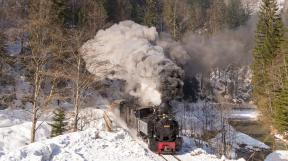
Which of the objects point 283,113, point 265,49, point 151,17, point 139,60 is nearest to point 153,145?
point 139,60

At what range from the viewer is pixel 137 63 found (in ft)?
96.5

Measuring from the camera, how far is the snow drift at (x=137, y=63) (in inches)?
985

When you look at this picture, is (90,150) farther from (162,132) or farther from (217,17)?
(217,17)

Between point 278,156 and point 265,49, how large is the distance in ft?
64.9

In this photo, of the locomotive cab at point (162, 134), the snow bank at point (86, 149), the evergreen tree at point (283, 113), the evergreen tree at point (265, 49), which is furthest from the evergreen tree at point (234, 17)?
the snow bank at point (86, 149)

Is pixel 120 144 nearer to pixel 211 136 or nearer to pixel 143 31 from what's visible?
pixel 143 31

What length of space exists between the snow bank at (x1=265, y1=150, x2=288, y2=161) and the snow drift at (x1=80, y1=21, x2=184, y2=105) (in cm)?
1392

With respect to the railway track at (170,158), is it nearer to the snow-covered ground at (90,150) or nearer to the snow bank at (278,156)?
the snow-covered ground at (90,150)

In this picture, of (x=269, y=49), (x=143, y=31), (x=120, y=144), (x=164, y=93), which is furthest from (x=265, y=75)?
(x=120, y=144)

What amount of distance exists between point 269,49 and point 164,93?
102ft

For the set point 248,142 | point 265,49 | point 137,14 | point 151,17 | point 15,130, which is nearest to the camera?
point 15,130

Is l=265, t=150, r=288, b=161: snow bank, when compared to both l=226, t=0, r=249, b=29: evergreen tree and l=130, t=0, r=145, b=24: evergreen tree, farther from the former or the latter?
l=226, t=0, r=249, b=29: evergreen tree

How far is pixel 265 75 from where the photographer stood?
153 feet

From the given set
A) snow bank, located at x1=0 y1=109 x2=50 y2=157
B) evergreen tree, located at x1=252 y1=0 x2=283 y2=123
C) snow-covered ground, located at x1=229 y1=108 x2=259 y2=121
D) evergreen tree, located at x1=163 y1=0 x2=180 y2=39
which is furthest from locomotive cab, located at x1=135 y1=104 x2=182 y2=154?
evergreen tree, located at x1=163 y1=0 x2=180 y2=39
